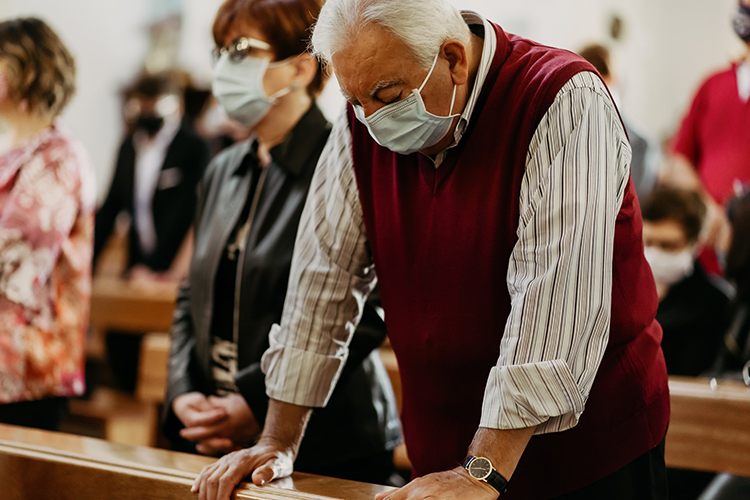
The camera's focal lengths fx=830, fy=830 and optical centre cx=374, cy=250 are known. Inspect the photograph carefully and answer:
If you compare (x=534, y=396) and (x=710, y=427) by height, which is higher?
(x=534, y=396)

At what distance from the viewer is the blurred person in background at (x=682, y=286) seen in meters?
2.98

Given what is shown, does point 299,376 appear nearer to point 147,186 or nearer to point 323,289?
point 323,289

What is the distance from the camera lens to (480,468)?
1168 mm

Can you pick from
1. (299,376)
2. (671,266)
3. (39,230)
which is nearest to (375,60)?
(299,376)

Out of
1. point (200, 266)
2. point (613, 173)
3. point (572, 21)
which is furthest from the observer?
point (572, 21)

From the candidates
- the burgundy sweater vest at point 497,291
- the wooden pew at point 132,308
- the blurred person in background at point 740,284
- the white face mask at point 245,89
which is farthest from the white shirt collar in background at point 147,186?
the burgundy sweater vest at point 497,291

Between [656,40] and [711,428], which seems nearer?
[711,428]

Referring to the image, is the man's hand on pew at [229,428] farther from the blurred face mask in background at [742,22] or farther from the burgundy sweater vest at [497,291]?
the blurred face mask in background at [742,22]

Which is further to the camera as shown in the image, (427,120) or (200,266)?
(200,266)

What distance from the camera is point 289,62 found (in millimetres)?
1967

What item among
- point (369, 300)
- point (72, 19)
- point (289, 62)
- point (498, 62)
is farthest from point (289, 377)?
point (72, 19)

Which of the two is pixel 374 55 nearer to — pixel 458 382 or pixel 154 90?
pixel 458 382

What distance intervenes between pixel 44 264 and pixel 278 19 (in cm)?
81

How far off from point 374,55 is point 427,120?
13 cm
